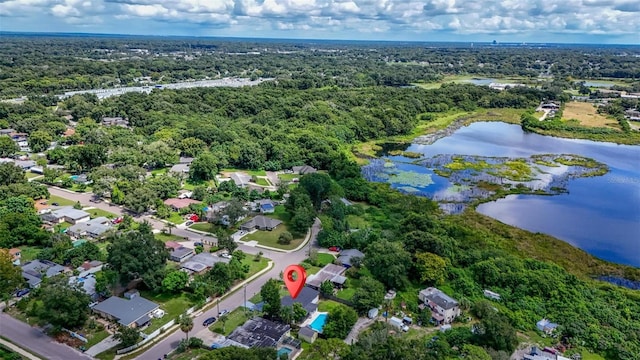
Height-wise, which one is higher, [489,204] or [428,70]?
[428,70]

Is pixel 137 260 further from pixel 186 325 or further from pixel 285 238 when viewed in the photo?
pixel 285 238

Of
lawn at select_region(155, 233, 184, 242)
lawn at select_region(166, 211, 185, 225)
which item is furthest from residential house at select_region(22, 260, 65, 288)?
lawn at select_region(166, 211, 185, 225)

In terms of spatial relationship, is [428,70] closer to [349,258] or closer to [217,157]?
[217,157]

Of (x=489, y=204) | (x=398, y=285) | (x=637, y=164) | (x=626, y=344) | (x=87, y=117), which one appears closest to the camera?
(x=626, y=344)

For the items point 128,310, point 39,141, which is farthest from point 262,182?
point 39,141

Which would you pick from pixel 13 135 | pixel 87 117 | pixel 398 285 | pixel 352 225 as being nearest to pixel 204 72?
pixel 87 117

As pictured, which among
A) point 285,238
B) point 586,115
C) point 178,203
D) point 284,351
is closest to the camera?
point 284,351
